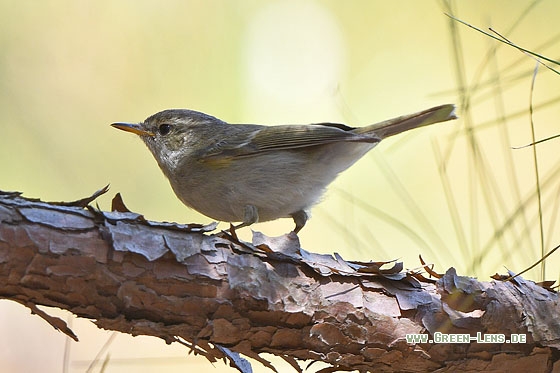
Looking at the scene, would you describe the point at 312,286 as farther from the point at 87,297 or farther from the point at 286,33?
the point at 286,33

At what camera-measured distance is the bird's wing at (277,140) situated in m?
3.81

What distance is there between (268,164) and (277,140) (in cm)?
16

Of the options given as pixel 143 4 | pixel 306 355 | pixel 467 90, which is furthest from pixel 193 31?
pixel 306 355

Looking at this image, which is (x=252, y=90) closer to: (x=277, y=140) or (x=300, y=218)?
(x=277, y=140)

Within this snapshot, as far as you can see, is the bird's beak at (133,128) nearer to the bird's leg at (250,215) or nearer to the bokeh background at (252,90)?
the bokeh background at (252,90)

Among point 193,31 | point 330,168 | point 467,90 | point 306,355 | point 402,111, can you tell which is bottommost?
point 306,355

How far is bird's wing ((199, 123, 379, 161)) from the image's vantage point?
150 inches

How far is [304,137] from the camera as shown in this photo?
387 centimetres

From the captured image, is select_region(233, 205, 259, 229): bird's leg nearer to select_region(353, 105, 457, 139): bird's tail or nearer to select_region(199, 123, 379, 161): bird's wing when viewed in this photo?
select_region(199, 123, 379, 161): bird's wing

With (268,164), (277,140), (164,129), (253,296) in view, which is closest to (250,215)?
(268,164)

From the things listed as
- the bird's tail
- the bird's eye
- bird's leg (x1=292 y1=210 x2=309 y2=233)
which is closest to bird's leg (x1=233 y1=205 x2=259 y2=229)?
bird's leg (x1=292 y1=210 x2=309 y2=233)

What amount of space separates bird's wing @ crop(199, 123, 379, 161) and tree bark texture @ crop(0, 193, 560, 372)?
4.11 ft

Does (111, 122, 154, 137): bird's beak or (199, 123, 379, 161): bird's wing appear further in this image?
(111, 122, 154, 137): bird's beak

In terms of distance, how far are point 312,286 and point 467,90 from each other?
93cm
